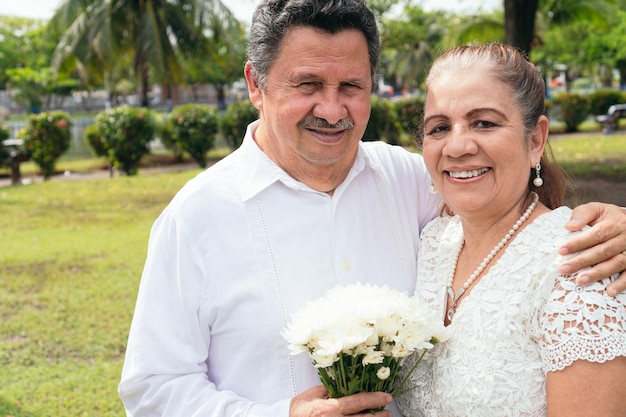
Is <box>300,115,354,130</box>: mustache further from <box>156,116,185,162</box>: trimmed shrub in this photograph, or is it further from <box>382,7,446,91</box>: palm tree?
<box>382,7,446,91</box>: palm tree

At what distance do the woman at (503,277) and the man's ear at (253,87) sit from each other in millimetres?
683

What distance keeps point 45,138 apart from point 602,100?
21010 mm

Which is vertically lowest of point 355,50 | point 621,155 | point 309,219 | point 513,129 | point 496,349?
point 621,155

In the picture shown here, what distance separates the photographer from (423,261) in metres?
2.92

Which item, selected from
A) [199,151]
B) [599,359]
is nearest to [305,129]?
[599,359]

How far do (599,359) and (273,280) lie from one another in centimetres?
118

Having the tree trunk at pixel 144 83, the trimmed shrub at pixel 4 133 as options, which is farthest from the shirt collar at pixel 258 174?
the tree trunk at pixel 144 83

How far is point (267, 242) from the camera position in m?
2.69

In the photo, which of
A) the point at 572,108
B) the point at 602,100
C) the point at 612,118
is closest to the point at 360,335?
the point at 612,118

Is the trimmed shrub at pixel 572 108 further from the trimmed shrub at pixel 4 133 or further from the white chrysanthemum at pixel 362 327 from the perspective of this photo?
the white chrysanthemum at pixel 362 327

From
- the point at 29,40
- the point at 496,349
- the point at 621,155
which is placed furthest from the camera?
the point at 29,40

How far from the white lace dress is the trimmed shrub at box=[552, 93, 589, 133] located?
25.3 metres

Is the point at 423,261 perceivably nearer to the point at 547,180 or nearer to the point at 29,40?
the point at 547,180

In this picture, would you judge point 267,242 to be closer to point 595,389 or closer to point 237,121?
point 595,389
